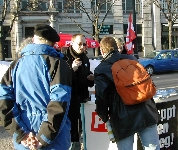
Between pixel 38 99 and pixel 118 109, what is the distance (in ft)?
2.99

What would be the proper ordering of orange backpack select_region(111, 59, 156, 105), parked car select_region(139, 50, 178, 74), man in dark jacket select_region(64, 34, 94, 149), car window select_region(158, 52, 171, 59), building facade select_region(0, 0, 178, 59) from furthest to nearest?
building facade select_region(0, 0, 178, 59)
car window select_region(158, 52, 171, 59)
parked car select_region(139, 50, 178, 74)
man in dark jacket select_region(64, 34, 94, 149)
orange backpack select_region(111, 59, 156, 105)

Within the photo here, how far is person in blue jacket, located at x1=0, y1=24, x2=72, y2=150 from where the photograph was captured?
8.11 ft

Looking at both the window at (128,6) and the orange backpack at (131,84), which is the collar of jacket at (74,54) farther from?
the window at (128,6)

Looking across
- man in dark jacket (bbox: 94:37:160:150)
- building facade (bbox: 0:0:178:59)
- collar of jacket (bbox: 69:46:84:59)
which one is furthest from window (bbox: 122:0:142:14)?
man in dark jacket (bbox: 94:37:160:150)

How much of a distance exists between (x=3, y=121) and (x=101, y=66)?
112 cm

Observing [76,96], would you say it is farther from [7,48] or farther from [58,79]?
[7,48]

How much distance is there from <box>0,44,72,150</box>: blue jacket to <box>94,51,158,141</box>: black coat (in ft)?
1.99

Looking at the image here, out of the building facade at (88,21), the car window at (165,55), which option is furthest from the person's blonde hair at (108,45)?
the building facade at (88,21)

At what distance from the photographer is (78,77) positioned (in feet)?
13.5

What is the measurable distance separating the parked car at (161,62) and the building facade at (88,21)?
37.3 ft

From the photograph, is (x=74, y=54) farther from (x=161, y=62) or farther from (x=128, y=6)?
(x=128, y=6)

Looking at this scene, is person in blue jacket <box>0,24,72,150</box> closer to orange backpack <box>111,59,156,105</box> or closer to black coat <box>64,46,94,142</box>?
orange backpack <box>111,59,156,105</box>

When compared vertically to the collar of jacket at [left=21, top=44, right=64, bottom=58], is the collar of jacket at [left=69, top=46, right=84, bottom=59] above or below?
below

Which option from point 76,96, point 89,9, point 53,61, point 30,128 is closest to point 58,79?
point 53,61
